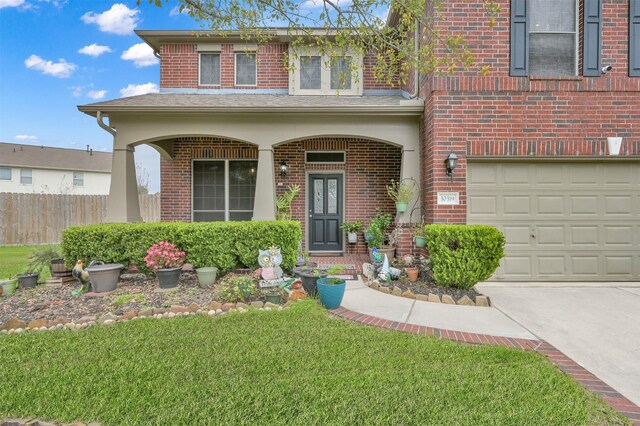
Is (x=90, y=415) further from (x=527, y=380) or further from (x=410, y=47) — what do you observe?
(x=410, y=47)

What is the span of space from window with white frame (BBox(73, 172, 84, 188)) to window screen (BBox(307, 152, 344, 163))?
20.7 metres

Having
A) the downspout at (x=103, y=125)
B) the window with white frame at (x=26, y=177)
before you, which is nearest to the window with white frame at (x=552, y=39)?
the downspout at (x=103, y=125)

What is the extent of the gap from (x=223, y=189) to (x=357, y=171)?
3.45m

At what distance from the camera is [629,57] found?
562 cm

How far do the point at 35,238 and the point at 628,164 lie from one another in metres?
15.9

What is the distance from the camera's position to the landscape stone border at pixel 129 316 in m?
3.51

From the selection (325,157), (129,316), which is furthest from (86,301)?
(325,157)

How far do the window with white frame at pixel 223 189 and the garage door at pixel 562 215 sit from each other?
5.25 m

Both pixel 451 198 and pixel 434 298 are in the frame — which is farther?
pixel 451 198

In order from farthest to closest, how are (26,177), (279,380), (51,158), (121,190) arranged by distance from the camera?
(51,158)
(26,177)
(121,190)
(279,380)

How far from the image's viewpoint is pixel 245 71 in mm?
8805

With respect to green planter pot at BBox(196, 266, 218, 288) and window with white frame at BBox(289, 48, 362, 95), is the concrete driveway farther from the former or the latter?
window with white frame at BBox(289, 48, 362, 95)

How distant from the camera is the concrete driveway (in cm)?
277

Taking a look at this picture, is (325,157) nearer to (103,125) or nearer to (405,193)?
(405,193)
